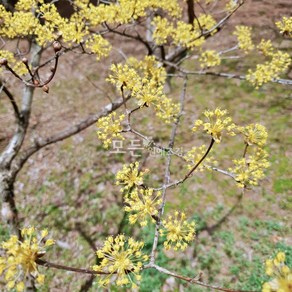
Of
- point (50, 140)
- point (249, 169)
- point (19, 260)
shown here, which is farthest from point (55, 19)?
point (19, 260)

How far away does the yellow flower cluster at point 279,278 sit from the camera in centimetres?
158

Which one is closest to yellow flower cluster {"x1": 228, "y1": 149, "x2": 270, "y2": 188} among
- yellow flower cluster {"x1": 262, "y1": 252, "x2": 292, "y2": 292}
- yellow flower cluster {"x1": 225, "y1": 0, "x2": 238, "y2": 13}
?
yellow flower cluster {"x1": 262, "y1": 252, "x2": 292, "y2": 292}

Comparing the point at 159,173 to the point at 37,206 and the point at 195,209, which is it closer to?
the point at 195,209

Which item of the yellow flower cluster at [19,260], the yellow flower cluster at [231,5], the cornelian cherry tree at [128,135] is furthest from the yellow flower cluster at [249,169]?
the yellow flower cluster at [231,5]

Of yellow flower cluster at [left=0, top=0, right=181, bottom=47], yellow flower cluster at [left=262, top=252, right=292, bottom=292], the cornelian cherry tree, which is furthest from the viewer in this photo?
yellow flower cluster at [left=0, top=0, right=181, bottom=47]

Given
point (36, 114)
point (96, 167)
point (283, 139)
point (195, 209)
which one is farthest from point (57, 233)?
point (283, 139)

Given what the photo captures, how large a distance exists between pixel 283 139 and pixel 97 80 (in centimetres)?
597

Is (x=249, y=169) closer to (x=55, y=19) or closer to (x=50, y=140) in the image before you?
(x=55, y=19)

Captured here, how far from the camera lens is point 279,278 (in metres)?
1.66

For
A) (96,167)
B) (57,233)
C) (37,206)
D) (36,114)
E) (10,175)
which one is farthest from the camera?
(36,114)

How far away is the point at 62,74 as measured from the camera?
33.3 feet

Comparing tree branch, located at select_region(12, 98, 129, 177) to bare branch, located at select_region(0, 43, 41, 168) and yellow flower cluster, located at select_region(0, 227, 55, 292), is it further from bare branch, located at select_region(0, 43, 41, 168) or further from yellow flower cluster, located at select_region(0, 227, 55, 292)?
yellow flower cluster, located at select_region(0, 227, 55, 292)

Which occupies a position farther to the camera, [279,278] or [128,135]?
[128,135]

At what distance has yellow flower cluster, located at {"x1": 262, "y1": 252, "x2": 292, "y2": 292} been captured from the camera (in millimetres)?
1581
